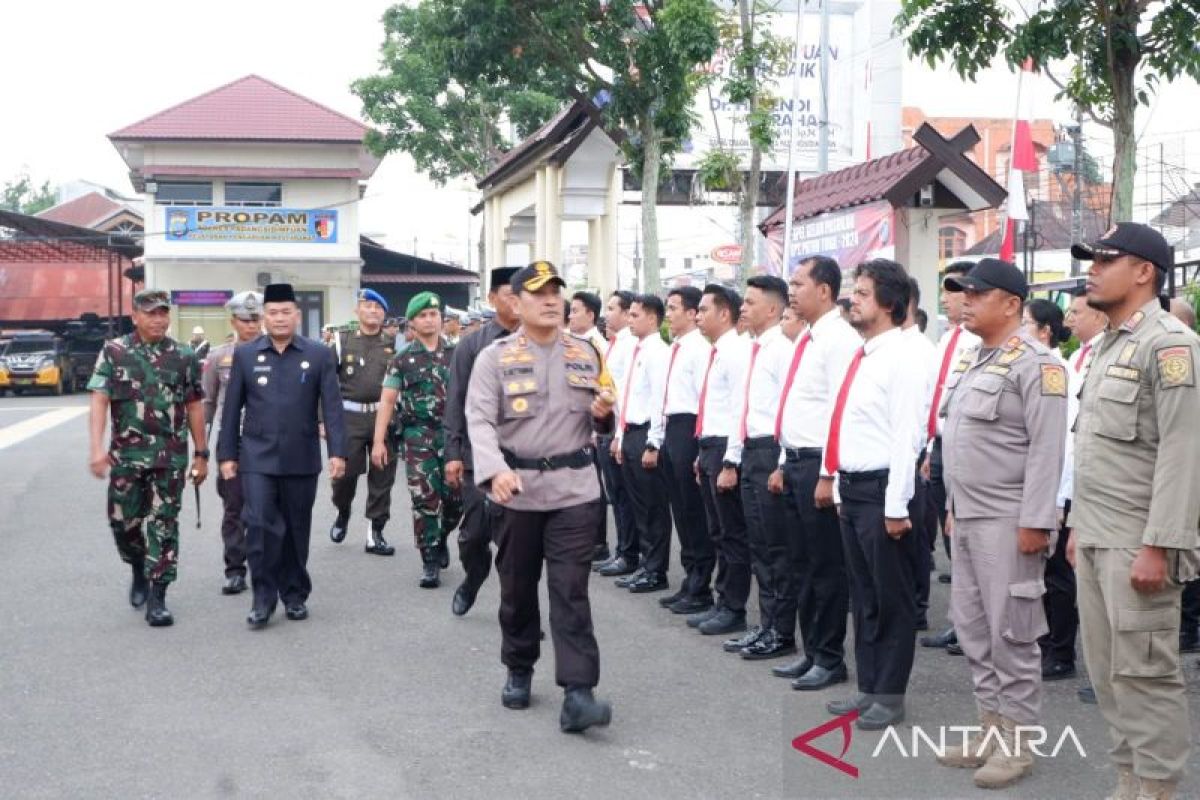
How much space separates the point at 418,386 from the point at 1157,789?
653 cm

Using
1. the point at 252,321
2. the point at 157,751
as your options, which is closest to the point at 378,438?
the point at 252,321

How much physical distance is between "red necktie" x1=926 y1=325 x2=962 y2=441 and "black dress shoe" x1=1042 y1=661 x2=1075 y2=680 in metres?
1.89

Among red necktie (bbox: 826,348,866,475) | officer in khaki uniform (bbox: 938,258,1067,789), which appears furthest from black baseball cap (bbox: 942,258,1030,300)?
red necktie (bbox: 826,348,866,475)

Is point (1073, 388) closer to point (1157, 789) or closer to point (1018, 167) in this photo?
point (1157, 789)

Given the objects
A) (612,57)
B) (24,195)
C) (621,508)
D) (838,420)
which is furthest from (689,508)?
(24,195)

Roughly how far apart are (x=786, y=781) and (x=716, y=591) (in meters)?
3.04

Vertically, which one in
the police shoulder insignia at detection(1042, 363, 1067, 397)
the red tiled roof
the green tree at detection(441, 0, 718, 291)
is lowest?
the police shoulder insignia at detection(1042, 363, 1067, 397)

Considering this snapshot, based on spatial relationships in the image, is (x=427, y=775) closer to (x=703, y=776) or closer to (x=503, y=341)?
(x=703, y=776)

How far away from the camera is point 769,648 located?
291 inches

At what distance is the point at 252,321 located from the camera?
10.2 meters

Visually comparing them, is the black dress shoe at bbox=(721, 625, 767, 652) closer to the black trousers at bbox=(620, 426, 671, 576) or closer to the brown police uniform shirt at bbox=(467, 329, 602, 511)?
the brown police uniform shirt at bbox=(467, 329, 602, 511)

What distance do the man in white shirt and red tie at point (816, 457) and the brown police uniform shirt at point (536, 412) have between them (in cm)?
112

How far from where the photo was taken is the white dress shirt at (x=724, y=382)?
8.15m

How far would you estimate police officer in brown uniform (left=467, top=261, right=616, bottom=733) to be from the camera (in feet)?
20.3
